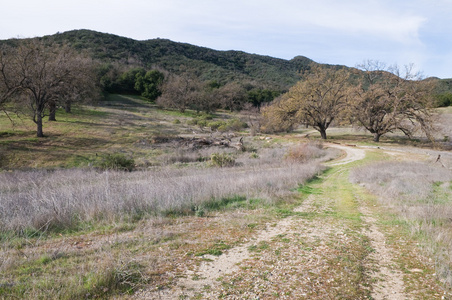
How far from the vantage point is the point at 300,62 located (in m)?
157

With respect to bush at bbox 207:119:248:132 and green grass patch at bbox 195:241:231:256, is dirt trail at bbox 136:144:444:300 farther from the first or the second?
bush at bbox 207:119:248:132

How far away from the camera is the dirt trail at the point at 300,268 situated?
390 cm

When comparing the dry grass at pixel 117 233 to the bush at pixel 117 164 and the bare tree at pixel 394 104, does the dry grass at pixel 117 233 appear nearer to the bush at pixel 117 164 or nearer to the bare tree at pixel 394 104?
the bush at pixel 117 164

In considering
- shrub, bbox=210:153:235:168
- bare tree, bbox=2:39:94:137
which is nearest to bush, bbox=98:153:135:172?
shrub, bbox=210:153:235:168

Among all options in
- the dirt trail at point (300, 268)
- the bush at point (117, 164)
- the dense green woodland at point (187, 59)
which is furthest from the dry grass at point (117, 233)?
the dense green woodland at point (187, 59)

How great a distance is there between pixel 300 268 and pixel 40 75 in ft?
108

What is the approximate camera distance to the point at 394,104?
33.5 metres

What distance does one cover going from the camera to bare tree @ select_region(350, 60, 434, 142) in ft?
107

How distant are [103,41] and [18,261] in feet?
377

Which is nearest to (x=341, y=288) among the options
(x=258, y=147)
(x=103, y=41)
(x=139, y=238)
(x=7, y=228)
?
(x=139, y=238)

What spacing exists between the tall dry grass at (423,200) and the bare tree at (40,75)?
3037cm

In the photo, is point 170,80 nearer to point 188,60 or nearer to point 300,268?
point 188,60

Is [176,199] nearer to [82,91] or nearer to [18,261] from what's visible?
[18,261]

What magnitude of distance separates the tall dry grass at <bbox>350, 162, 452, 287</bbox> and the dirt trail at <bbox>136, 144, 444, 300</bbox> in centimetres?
90
